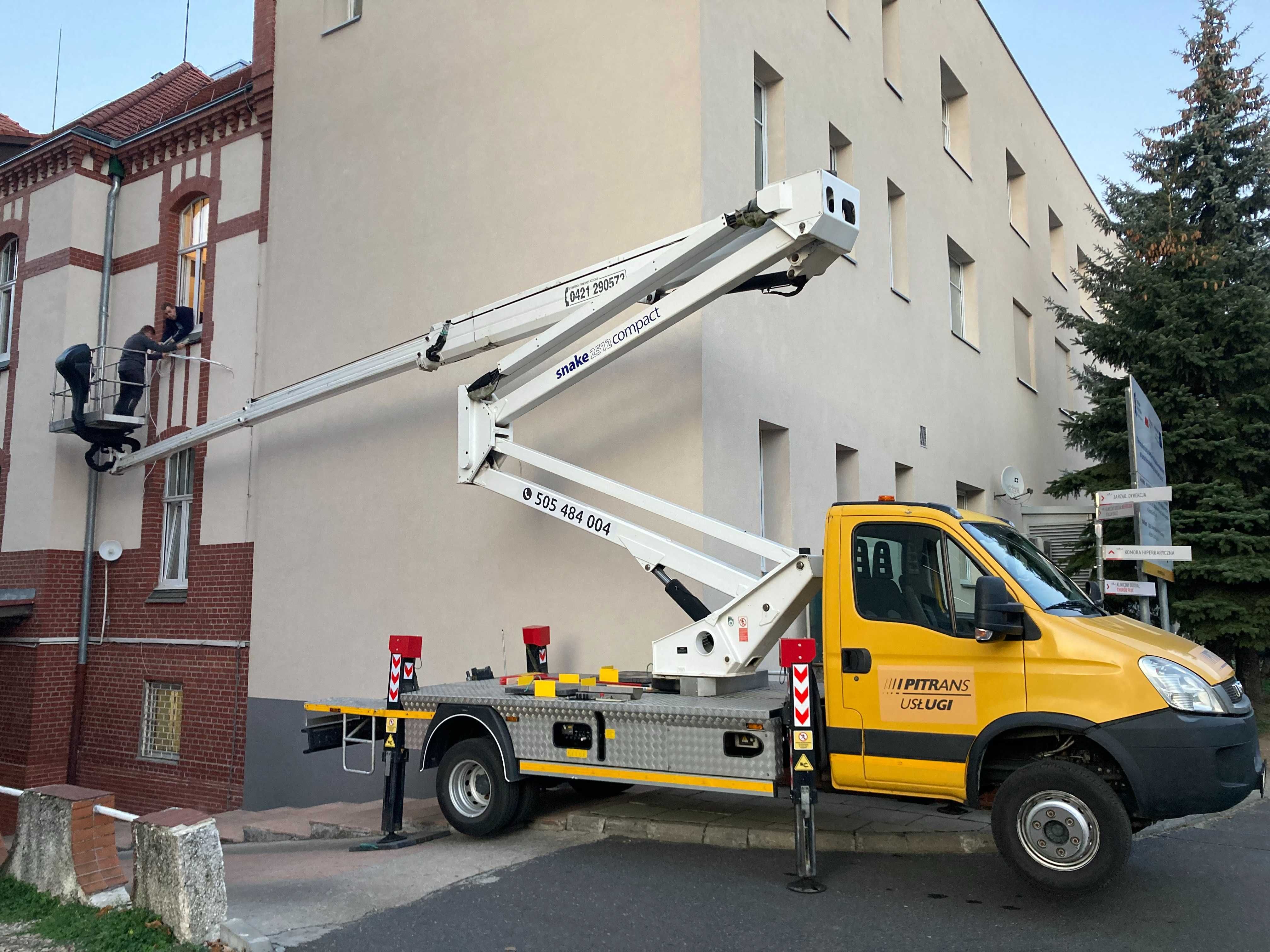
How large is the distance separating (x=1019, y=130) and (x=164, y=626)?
1837 centimetres

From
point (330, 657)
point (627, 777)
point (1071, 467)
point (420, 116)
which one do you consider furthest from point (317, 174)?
point (1071, 467)

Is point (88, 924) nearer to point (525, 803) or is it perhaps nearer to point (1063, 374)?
point (525, 803)

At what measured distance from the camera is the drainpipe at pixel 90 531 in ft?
50.9

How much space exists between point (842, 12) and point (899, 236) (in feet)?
10.5

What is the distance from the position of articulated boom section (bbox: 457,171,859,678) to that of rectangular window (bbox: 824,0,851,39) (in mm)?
6992

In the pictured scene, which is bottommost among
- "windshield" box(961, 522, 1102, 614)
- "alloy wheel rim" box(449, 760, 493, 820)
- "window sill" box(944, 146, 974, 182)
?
"alloy wheel rim" box(449, 760, 493, 820)

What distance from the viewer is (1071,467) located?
24.3 metres

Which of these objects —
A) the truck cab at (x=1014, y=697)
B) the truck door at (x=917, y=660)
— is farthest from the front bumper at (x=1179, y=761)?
the truck door at (x=917, y=660)

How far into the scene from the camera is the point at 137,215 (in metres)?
16.7

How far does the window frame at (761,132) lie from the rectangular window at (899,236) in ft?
11.5

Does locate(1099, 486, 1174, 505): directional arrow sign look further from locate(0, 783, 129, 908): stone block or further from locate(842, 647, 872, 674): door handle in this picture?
locate(0, 783, 129, 908): stone block

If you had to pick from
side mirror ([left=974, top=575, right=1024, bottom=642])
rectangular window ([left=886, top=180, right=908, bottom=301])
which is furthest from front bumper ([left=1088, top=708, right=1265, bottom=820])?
rectangular window ([left=886, top=180, right=908, bottom=301])

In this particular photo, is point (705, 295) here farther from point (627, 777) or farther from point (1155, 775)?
point (1155, 775)

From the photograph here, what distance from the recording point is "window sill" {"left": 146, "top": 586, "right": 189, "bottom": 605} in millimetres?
14781
